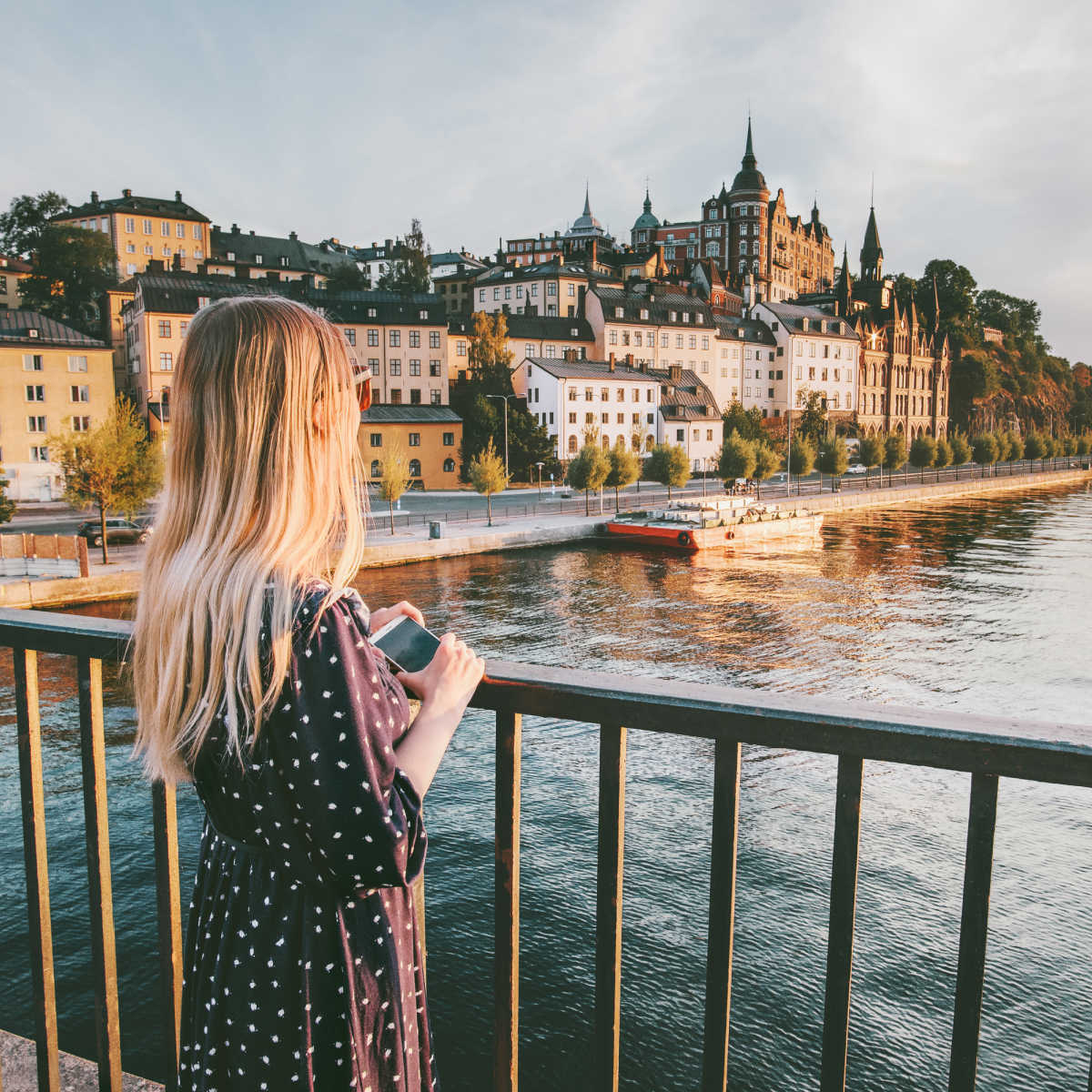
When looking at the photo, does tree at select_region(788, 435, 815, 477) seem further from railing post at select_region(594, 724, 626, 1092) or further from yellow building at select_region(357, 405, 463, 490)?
railing post at select_region(594, 724, 626, 1092)

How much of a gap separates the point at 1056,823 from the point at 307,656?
49.9ft

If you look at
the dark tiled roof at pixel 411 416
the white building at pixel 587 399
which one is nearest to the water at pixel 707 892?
the dark tiled roof at pixel 411 416

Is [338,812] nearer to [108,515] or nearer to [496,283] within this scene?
[108,515]

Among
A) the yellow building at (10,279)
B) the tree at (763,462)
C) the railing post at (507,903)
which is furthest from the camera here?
the yellow building at (10,279)

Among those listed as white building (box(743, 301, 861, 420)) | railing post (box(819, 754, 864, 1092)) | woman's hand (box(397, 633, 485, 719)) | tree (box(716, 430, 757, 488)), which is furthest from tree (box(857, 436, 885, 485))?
woman's hand (box(397, 633, 485, 719))

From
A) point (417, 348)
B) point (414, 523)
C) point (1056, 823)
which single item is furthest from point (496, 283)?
point (1056, 823)

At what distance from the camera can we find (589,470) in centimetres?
5094

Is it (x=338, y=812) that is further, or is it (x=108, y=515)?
(x=108, y=515)

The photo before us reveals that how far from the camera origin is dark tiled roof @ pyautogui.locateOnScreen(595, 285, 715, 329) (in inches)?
3007

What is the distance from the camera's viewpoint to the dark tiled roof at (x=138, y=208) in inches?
3391

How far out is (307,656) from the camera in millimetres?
1354

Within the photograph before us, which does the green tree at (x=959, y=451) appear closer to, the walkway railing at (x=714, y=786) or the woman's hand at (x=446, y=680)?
the walkway railing at (x=714, y=786)

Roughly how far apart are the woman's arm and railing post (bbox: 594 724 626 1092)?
242 millimetres

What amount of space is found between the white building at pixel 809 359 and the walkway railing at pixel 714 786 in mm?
88773
